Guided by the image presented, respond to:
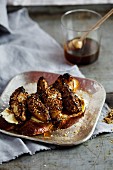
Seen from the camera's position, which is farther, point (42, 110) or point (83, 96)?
point (83, 96)

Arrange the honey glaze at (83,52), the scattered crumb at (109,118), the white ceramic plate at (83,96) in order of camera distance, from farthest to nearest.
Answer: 1. the honey glaze at (83,52)
2. the scattered crumb at (109,118)
3. the white ceramic plate at (83,96)

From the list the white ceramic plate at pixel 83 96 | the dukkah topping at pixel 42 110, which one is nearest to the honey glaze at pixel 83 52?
the white ceramic plate at pixel 83 96

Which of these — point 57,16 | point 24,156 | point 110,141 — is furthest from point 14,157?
point 57,16

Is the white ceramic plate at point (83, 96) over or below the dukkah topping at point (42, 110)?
below

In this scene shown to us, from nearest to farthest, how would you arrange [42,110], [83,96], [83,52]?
[42,110] < [83,96] < [83,52]

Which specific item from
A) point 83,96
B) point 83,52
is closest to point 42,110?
point 83,96

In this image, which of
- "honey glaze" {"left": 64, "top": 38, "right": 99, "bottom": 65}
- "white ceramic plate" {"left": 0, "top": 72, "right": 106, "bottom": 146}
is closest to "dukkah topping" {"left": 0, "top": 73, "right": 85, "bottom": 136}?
"white ceramic plate" {"left": 0, "top": 72, "right": 106, "bottom": 146}

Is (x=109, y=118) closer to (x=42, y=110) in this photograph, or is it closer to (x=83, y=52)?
(x=42, y=110)

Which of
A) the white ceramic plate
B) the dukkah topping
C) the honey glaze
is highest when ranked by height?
the dukkah topping

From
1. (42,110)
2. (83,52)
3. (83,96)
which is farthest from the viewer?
(83,52)

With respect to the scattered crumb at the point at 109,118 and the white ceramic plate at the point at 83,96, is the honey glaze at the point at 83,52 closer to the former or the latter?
the white ceramic plate at the point at 83,96

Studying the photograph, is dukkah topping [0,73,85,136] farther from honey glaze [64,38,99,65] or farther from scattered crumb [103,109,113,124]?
honey glaze [64,38,99,65]
